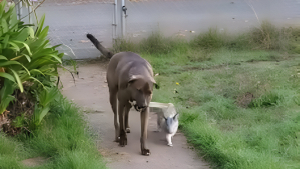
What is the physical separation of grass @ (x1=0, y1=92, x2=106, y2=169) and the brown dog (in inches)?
21.7

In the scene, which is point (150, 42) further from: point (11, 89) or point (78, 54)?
point (11, 89)

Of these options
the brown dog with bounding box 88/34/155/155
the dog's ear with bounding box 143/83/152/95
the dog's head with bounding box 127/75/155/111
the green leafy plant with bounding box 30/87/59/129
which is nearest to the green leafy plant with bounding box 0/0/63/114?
the green leafy plant with bounding box 30/87/59/129

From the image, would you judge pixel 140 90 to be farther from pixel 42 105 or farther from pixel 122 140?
pixel 42 105

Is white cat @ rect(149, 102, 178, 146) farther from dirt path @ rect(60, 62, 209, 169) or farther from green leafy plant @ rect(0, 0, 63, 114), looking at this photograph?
green leafy plant @ rect(0, 0, 63, 114)

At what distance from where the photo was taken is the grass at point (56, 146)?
3600 mm

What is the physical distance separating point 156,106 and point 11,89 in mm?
2051

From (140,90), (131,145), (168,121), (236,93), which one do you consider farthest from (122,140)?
(236,93)

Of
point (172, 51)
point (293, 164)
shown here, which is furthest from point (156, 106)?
point (172, 51)

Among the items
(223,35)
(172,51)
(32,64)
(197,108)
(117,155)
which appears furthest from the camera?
(223,35)

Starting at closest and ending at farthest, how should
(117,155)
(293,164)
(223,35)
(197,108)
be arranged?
1. (293,164)
2. (117,155)
3. (197,108)
4. (223,35)

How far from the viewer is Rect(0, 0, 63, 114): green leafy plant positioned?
13.8 ft

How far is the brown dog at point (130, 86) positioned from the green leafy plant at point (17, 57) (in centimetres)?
81

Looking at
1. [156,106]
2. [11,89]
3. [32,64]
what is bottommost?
[156,106]

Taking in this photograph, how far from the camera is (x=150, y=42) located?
10070mm
